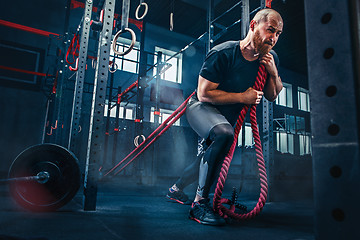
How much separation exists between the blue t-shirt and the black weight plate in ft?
3.83

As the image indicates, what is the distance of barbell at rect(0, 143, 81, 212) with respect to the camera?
63.8 inches

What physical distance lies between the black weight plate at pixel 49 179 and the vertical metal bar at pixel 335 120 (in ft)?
5.36

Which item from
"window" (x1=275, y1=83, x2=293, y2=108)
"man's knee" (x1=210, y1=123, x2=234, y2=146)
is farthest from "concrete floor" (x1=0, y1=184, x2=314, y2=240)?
"window" (x1=275, y1=83, x2=293, y2=108)

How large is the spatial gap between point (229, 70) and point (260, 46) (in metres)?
0.25

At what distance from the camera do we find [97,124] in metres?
1.80

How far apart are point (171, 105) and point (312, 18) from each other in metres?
8.68

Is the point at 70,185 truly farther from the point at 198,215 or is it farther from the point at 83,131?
the point at 83,131

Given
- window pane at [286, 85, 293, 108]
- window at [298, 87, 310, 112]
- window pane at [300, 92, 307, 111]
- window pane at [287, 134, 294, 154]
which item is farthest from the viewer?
window pane at [300, 92, 307, 111]

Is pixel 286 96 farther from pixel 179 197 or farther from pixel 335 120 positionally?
pixel 335 120

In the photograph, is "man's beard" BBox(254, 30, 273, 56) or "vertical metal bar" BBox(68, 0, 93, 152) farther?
"vertical metal bar" BBox(68, 0, 93, 152)

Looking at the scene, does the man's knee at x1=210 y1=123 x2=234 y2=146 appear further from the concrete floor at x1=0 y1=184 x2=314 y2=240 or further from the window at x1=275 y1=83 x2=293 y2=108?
the window at x1=275 y1=83 x2=293 y2=108

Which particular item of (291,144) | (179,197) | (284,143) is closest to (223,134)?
(179,197)

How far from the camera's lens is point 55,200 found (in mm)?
1679

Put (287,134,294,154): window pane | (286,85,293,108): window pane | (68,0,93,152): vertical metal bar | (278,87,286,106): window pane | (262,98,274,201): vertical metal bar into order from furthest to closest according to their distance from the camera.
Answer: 1. (286,85,293,108): window pane
2. (278,87,286,106): window pane
3. (287,134,294,154): window pane
4. (262,98,274,201): vertical metal bar
5. (68,0,93,152): vertical metal bar
